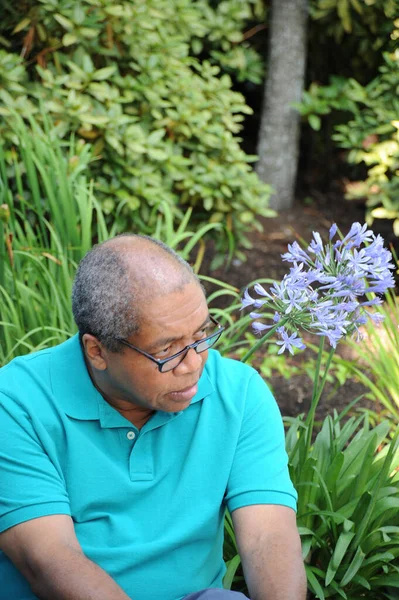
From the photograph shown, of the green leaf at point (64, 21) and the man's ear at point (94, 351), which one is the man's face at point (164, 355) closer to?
the man's ear at point (94, 351)

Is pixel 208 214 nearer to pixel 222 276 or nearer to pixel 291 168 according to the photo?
pixel 222 276

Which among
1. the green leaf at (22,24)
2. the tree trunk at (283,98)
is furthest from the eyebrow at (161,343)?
the tree trunk at (283,98)

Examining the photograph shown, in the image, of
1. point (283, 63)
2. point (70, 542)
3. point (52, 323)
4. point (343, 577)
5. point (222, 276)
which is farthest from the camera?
point (283, 63)

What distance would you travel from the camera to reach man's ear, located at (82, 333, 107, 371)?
83.4 inches

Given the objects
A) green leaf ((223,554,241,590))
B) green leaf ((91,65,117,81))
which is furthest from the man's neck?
green leaf ((91,65,117,81))

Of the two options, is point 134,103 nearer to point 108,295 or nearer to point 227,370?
point 227,370

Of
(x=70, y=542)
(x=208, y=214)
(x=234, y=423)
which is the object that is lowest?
(x=208, y=214)

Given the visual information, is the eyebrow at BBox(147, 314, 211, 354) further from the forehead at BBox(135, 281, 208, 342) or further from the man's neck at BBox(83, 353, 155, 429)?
the man's neck at BBox(83, 353, 155, 429)

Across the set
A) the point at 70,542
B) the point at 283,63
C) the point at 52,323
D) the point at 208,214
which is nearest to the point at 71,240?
the point at 52,323

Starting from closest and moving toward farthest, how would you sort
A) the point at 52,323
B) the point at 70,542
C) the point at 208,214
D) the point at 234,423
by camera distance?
the point at 70,542
the point at 234,423
the point at 52,323
the point at 208,214

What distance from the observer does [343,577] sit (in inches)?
104

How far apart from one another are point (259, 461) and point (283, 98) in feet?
13.2

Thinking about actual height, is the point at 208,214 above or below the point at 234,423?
below

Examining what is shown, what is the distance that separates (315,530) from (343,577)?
19 centimetres
